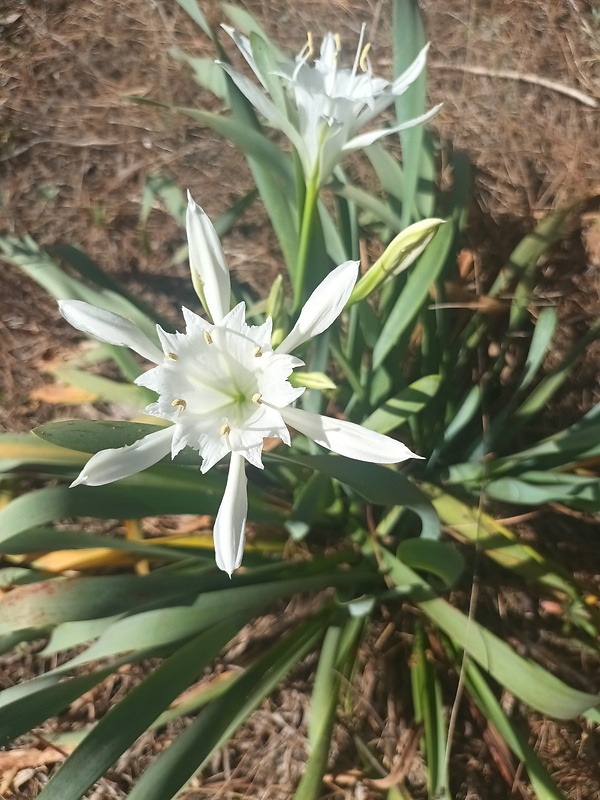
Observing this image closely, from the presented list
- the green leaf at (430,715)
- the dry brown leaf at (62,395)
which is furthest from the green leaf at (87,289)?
the green leaf at (430,715)

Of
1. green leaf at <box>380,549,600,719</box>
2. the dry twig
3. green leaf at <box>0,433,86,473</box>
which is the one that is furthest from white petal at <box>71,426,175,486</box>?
the dry twig

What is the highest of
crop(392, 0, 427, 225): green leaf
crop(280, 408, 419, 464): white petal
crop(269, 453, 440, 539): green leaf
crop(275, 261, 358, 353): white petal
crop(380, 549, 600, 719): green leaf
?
crop(392, 0, 427, 225): green leaf

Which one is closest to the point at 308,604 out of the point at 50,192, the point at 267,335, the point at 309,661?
the point at 309,661

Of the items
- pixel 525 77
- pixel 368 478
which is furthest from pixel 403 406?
pixel 525 77

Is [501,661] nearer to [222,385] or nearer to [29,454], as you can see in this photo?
[222,385]

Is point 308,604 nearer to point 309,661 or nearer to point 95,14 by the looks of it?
point 309,661

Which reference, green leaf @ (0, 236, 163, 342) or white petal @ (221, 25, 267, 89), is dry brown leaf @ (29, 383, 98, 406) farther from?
white petal @ (221, 25, 267, 89)
